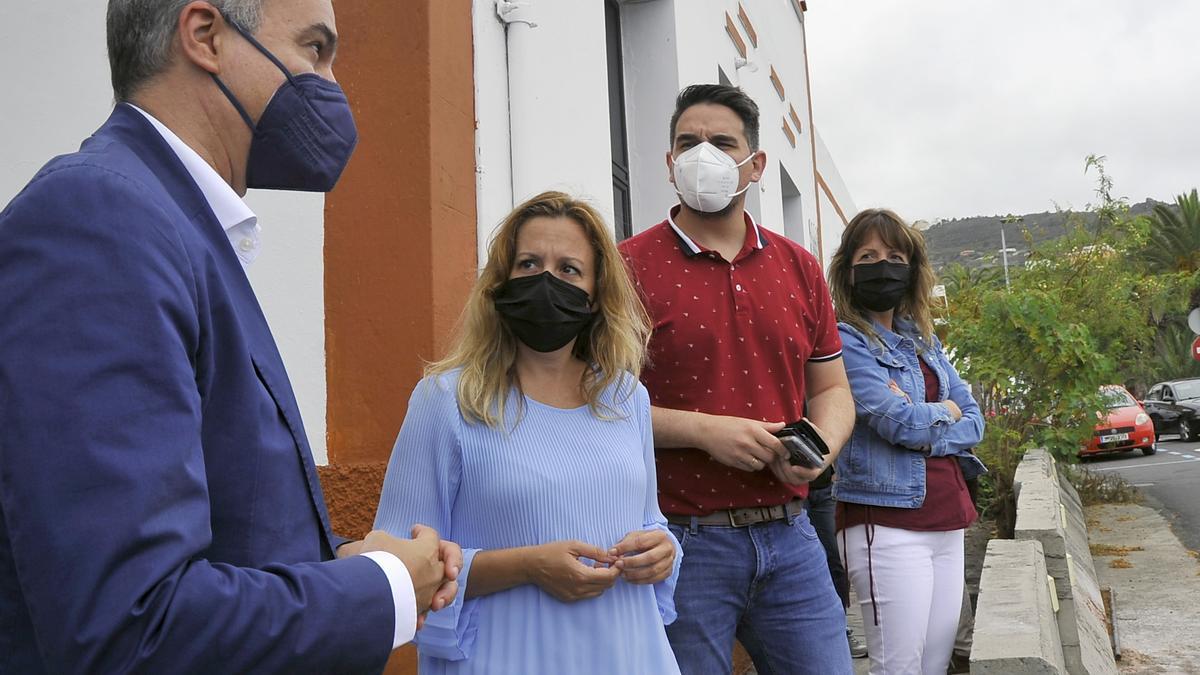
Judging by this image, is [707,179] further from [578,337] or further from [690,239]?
[578,337]

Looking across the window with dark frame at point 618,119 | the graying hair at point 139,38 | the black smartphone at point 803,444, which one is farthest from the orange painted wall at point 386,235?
the window with dark frame at point 618,119

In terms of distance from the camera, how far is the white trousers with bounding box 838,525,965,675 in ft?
11.0

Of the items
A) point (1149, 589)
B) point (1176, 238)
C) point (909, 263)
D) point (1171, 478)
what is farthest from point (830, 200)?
point (1176, 238)

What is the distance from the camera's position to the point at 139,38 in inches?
57.0

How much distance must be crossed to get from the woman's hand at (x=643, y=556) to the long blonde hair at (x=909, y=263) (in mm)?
1777

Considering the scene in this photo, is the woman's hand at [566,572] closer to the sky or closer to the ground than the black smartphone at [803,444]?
closer to the ground

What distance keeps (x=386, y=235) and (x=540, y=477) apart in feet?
4.36

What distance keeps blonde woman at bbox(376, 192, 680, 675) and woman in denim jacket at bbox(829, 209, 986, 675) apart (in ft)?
3.75

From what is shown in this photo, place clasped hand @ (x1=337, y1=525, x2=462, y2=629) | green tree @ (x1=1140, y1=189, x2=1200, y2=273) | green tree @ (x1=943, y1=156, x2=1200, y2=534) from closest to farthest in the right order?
clasped hand @ (x1=337, y1=525, x2=462, y2=629), green tree @ (x1=943, y1=156, x2=1200, y2=534), green tree @ (x1=1140, y1=189, x2=1200, y2=273)

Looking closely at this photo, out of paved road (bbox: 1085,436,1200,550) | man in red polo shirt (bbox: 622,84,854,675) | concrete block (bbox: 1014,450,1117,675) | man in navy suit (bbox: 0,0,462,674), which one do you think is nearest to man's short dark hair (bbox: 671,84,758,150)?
man in red polo shirt (bbox: 622,84,854,675)

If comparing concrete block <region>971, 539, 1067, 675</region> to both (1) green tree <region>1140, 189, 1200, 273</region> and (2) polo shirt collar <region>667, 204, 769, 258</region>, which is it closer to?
(2) polo shirt collar <region>667, 204, 769, 258</region>

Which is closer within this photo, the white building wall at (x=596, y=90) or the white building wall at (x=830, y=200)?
the white building wall at (x=596, y=90)

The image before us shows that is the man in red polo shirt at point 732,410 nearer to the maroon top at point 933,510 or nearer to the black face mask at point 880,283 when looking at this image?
the maroon top at point 933,510

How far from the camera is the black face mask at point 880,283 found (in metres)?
3.85
